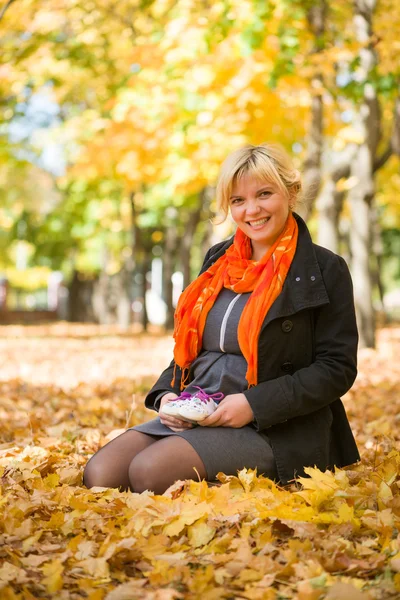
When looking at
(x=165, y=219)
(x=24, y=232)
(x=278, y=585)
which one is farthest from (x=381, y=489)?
(x=24, y=232)

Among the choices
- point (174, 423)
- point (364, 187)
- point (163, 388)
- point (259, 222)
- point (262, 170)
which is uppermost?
point (364, 187)

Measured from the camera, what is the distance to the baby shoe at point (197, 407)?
11.2ft

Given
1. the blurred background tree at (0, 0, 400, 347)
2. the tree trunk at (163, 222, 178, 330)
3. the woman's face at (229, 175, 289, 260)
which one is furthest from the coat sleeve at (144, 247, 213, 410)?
the tree trunk at (163, 222, 178, 330)

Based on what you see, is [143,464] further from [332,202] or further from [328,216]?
[332,202]

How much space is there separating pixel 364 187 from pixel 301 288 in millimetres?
9799

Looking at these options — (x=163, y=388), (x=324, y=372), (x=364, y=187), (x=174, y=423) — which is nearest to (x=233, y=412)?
(x=174, y=423)

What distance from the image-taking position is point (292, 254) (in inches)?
141

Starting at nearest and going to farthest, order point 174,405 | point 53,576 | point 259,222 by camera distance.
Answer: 1. point 53,576
2. point 174,405
3. point 259,222

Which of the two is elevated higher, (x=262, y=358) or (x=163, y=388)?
(x=262, y=358)

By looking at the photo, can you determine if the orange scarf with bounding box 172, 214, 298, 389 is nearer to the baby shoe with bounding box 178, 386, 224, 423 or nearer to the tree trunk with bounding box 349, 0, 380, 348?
the baby shoe with bounding box 178, 386, 224, 423

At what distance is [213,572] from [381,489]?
983 mm

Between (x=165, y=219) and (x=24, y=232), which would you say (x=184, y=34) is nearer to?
(x=165, y=219)

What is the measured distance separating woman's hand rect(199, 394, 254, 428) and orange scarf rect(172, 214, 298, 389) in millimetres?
111

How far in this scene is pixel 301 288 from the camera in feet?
11.4
